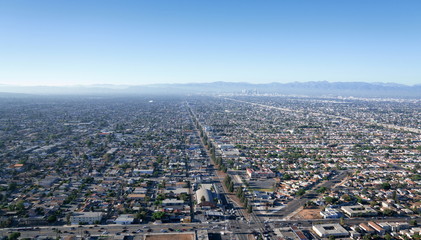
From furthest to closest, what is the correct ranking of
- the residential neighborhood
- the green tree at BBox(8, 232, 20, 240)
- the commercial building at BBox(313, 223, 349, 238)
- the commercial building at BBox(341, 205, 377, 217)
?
the commercial building at BBox(341, 205, 377, 217), the residential neighborhood, the commercial building at BBox(313, 223, 349, 238), the green tree at BBox(8, 232, 20, 240)

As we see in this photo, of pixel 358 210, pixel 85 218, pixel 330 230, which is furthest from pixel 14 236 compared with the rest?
pixel 358 210

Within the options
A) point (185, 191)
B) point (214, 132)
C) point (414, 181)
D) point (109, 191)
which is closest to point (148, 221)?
point (185, 191)

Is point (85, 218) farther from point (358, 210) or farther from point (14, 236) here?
point (358, 210)

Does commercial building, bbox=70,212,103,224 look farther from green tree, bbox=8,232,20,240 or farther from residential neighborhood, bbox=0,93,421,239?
Answer: green tree, bbox=8,232,20,240

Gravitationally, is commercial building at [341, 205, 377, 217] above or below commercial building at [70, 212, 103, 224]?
below

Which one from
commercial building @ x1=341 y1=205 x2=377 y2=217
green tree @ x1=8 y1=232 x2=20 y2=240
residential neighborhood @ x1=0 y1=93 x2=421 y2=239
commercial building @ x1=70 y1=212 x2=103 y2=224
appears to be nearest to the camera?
green tree @ x1=8 y1=232 x2=20 y2=240

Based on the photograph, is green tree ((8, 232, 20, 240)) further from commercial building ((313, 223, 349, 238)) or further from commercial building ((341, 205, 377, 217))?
commercial building ((341, 205, 377, 217))

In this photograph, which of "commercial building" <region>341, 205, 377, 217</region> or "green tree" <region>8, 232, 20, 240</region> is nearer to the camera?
"green tree" <region>8, 232, 20, 240</region>

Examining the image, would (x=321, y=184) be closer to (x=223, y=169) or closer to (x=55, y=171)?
(x=223, y=169)

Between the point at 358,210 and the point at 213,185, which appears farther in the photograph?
the point at 213,185

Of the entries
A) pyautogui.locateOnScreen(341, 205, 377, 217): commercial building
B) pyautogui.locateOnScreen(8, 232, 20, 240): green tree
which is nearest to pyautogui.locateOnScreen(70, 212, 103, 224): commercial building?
pyautogui.locateOnScreen(8, 232, 20, 240): green tree

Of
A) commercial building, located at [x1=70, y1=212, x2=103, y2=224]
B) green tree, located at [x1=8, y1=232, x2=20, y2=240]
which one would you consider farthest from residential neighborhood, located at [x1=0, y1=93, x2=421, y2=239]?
green tree, located at [x1=8, y1=232, x2=20, y2=240]
